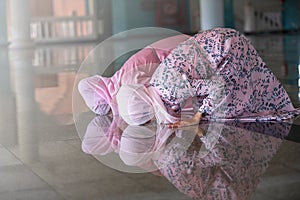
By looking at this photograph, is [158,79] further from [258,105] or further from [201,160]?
[201,160]

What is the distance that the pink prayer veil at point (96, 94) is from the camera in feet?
21.6

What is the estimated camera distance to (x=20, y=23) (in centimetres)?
1955

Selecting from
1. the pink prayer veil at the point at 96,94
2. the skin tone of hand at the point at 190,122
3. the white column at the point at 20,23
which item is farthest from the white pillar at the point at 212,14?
the skin tone of hand at the point at 190,122

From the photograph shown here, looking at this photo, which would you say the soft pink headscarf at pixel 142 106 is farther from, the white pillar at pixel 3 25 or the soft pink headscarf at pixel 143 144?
the white pillar at pixel 3 25

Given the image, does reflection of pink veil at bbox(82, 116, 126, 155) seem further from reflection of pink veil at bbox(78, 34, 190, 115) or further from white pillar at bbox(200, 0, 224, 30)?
white pillar at bbox(200, 0, 224, 30)

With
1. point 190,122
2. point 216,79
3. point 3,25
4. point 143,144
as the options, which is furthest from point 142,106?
point 3,25

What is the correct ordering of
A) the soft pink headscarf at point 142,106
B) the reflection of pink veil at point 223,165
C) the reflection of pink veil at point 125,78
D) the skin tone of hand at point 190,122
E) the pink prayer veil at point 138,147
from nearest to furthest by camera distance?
the reflection of pink veil at point 223,165, the pink prayer veil at point 138,147, the skin tone of hand at point 190,122, the soft pink headscarf at point 142,106, the reflection of pink veil at point 125,78

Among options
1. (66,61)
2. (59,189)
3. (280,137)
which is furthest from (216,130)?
(66,61)

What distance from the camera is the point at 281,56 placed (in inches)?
506

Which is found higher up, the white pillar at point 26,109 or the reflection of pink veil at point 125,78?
the reflection of pink veil at point 125,78

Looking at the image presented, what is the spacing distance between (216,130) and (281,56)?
7.70m

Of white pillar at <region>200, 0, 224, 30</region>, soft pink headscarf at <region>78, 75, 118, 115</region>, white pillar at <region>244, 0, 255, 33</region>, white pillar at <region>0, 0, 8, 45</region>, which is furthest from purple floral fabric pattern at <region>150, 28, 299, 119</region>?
white pillar at <region>244, 0, 255, 33</region>

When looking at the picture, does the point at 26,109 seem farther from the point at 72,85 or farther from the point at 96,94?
the point at 72,85

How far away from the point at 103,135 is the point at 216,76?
3.57 ft
